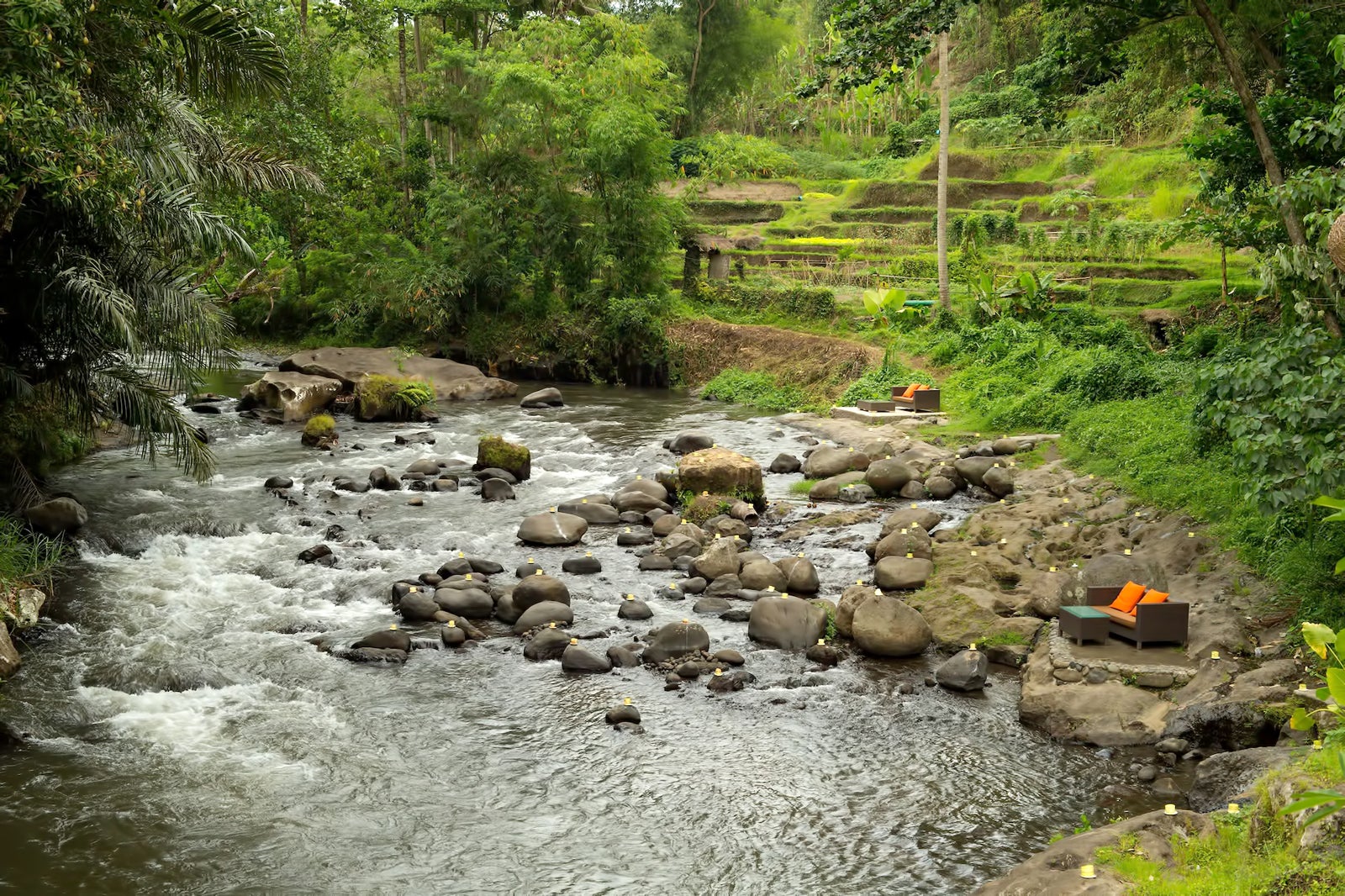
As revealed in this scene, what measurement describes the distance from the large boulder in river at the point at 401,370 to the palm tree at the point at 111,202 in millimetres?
11025

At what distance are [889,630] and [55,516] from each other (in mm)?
10738

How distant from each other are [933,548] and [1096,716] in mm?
4273

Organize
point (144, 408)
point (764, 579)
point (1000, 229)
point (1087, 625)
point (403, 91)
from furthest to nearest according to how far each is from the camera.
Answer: point (1000, 229) → point (403, 91) → point (144, 408) → point (764, 579) → point (1087, 625)

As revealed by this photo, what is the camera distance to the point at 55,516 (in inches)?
564

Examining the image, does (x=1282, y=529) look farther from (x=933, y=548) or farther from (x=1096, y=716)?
(x=933, y=548)

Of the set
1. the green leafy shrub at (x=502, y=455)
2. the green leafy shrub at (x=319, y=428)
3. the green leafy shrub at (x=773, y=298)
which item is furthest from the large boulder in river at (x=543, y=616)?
the green leafy shrub at (x=773, y=298)

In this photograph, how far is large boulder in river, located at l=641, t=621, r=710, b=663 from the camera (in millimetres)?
11023

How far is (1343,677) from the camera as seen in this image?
4340 mm

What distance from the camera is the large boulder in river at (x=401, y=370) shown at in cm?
2722

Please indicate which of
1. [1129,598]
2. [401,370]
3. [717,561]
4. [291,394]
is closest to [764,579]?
[717,561]

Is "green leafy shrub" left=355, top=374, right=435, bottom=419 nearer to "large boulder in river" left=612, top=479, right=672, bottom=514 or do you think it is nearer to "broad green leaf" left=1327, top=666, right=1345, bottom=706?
"large boulder in river" left=612, top=479, right=672, bottom=514

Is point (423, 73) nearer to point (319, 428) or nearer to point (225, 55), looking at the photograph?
point (319, 428)

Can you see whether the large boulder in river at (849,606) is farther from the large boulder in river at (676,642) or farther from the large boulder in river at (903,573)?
the large boulder in river at (676,642)

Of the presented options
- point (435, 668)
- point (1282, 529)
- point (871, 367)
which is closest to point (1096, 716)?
point (1282, 529)
